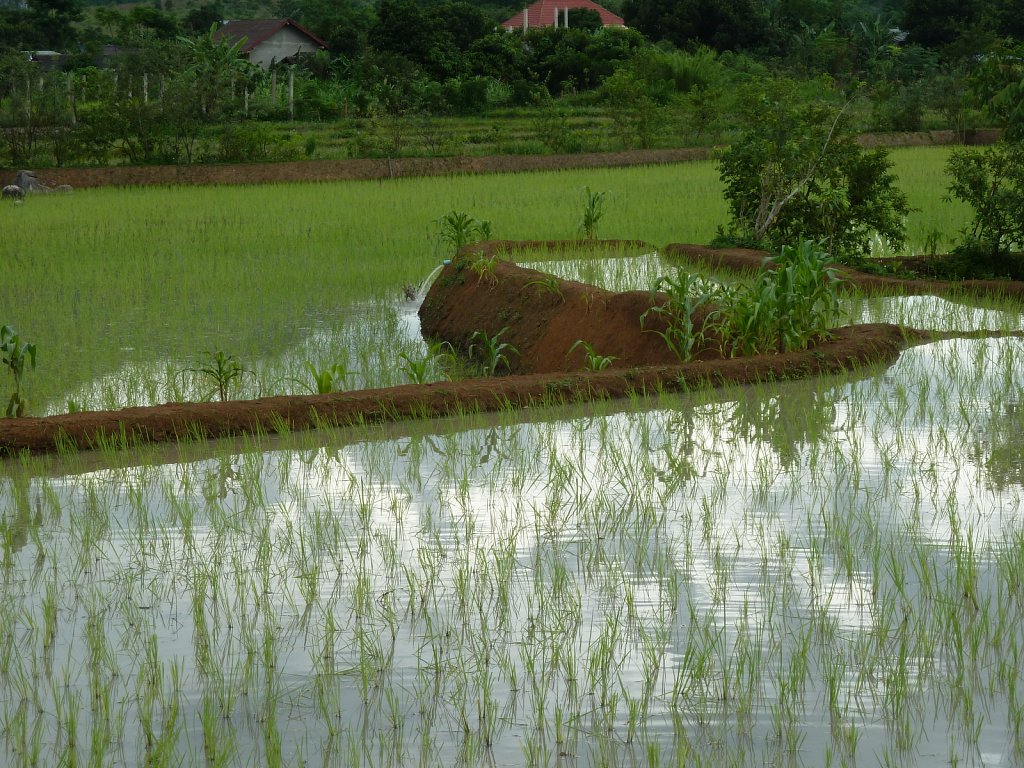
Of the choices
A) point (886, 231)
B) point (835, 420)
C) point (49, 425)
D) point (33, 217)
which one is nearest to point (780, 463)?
point (835, 420)

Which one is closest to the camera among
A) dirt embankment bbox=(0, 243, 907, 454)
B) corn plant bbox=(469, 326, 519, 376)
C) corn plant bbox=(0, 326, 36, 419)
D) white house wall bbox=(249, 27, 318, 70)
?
dirt embankment bbox=(0, 243, 907, 454)

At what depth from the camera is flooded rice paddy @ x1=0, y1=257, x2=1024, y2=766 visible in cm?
266

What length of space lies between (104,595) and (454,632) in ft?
3.40

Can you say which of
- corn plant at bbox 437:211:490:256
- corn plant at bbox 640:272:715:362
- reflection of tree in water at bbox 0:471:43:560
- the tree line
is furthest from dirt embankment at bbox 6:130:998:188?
reflection of tree in water at bbox 0:471:43:560

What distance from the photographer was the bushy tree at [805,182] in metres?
10.2

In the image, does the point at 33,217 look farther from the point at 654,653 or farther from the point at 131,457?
the point at 654,653

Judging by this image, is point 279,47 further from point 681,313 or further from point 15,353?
point 15,353

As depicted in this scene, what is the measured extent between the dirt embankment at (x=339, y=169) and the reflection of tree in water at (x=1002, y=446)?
1619cm

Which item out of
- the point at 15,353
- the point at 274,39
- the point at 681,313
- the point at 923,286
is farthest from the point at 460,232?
the point at 274,39

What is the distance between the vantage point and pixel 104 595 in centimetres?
348

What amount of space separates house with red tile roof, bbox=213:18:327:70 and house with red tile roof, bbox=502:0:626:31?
27.5 feet

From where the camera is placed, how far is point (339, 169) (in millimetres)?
20750

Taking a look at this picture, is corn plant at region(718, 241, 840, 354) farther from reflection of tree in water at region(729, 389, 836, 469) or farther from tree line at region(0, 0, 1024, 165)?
tree line at region(0, 0, 1024, 165)

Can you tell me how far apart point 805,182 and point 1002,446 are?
601 cm
